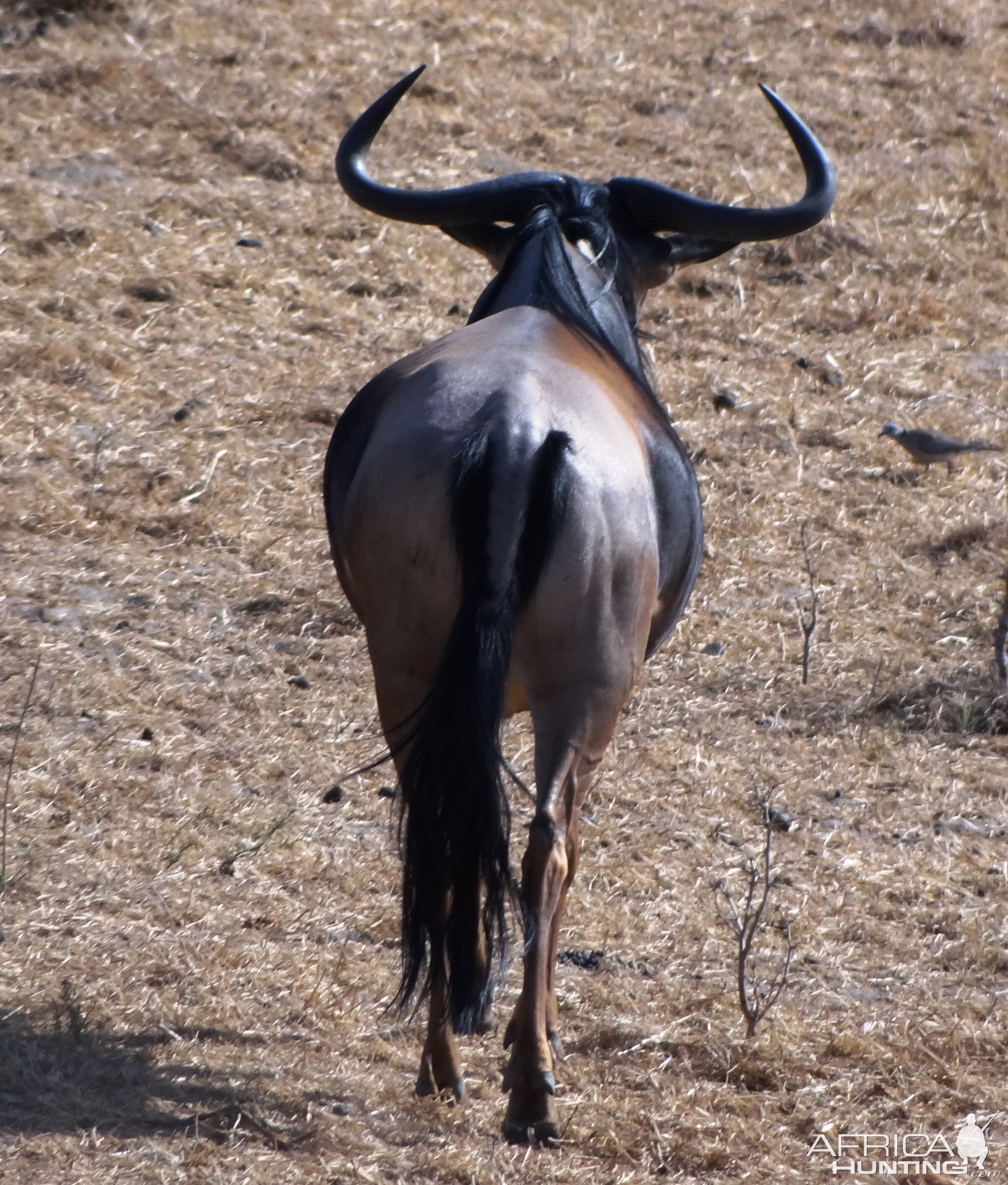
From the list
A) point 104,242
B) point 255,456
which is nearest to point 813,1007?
point 255,456

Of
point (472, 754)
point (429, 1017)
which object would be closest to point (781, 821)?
point (429, 1017)

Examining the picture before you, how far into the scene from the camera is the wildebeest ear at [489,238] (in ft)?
15.7

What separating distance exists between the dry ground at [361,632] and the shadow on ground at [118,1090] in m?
0.01

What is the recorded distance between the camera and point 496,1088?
12.2 ft

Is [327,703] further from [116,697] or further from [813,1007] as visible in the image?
[813,1007]

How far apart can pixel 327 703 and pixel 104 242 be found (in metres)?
4.11

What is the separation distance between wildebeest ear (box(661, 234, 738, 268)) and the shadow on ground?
9.29 ft

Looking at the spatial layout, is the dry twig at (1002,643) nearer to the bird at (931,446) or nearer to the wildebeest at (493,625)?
the bird at (931,446)

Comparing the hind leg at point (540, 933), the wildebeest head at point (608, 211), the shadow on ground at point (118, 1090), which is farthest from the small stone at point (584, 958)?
the wildebeest head at point (608, 211)

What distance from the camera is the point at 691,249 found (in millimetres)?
4953

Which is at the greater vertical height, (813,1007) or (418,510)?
(418,510)

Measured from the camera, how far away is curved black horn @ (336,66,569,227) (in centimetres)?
466

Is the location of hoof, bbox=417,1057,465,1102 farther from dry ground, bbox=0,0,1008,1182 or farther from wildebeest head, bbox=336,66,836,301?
wildebeest head, bbox=336,66,836,301

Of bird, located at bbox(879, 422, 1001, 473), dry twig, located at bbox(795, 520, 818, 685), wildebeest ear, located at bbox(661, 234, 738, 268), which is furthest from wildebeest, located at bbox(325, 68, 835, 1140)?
bird, located at bbox(879, 422, 1001, 473)
